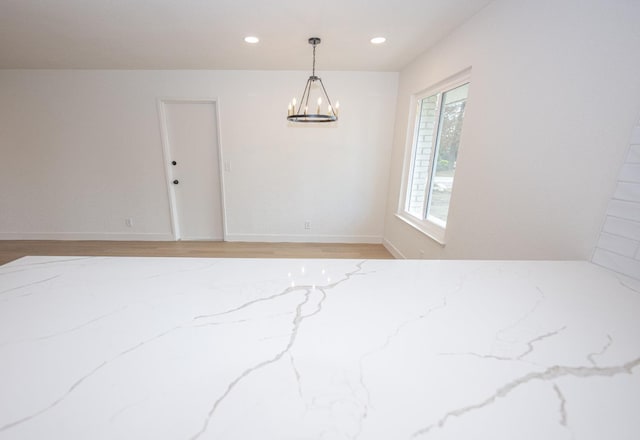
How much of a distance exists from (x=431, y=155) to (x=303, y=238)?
2069mm

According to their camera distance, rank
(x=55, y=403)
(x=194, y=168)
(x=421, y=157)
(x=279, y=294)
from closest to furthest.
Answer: (x=55, y=403) < (x=279, y=294) < (x=421, y=157) < (x=194, y=168)

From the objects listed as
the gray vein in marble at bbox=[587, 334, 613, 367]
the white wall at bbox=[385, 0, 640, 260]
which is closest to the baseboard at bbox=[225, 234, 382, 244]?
the white wall at bbox=[385, 0, 640, 260]

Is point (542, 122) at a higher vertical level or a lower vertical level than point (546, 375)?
higher

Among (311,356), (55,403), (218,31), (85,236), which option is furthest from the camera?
(85,236)

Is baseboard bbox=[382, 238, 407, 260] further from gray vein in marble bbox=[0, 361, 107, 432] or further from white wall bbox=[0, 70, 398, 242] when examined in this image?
gray vein in marble bbox=[0, 361, 107, 432]

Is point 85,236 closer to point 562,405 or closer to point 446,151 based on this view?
point 446,151

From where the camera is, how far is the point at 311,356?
0.54 m

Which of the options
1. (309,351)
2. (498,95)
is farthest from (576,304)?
(498,95)

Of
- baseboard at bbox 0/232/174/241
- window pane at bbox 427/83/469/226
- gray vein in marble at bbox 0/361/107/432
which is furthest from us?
baseboard at bbox 0/232/174/241

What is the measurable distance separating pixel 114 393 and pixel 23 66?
4758mm

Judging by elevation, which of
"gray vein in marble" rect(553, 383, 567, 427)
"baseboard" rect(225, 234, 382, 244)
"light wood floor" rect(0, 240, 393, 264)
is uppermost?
"gray vein in marble" rect(553, 383, 567, 427)

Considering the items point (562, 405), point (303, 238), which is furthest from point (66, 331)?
point (303, 238)

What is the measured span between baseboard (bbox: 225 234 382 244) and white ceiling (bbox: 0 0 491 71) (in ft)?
7.34

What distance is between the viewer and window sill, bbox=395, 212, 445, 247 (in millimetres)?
2418
